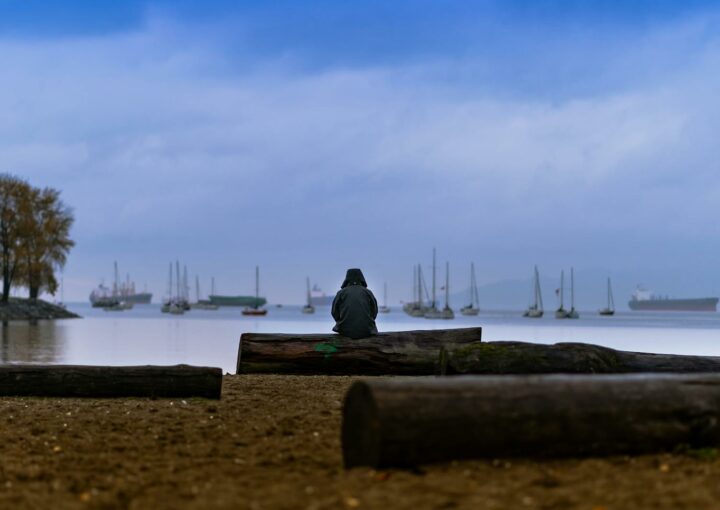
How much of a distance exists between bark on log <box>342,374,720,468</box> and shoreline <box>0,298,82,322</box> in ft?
222

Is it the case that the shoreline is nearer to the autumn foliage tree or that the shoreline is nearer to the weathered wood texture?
the autumn foliage tree

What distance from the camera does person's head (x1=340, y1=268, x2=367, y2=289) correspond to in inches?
574

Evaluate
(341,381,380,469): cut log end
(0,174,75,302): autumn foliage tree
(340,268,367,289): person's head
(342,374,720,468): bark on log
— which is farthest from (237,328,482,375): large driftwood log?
(0,174,75,302): autumn foliage tree

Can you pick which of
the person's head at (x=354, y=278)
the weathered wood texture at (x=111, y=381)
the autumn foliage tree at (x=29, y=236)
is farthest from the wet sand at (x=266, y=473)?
the autumn foliage tree at (x=29, y=236)

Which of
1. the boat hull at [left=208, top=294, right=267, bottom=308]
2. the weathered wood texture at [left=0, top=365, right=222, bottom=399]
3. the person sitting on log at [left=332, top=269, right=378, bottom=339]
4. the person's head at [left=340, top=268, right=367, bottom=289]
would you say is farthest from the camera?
the boat hull at [left=208, top=294, right=267, bottom=308]

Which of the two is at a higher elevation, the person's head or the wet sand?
the person's head

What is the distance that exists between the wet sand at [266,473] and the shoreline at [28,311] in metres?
64.2

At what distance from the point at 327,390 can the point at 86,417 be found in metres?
3.38

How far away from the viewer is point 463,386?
6.10m

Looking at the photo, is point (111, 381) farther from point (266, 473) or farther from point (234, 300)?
point (234, 300)

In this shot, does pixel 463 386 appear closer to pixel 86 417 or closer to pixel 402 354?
pixel 86 417

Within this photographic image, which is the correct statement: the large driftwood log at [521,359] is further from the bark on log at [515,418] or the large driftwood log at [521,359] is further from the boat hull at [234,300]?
the boat hull at [234,300]

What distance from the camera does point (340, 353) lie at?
13.8 meters

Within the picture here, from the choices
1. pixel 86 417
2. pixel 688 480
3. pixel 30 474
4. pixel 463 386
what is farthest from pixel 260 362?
pixel 688 480
